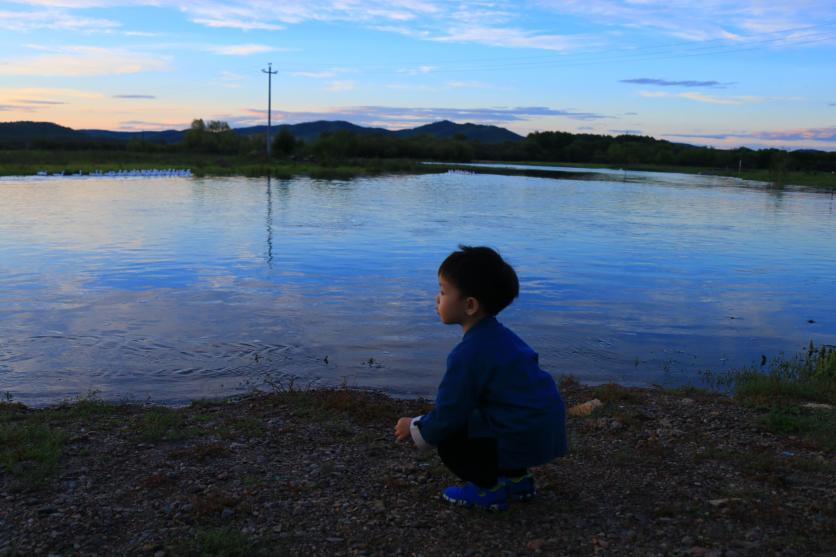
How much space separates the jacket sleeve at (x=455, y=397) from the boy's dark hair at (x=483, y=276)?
0.33 m

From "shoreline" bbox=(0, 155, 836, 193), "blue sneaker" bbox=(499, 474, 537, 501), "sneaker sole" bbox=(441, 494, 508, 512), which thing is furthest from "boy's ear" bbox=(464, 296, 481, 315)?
"shoreline" bbox=(0, 155, 836, 193)

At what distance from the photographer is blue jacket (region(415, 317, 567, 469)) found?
3.99m

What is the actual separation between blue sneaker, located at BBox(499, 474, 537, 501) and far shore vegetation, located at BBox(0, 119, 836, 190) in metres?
56.2

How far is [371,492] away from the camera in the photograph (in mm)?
4582

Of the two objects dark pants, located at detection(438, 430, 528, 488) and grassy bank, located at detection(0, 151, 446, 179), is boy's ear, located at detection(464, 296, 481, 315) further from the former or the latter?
grassy bank, located at detection(0, 151, 446, 179)

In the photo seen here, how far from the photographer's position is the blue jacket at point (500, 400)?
3.99 m

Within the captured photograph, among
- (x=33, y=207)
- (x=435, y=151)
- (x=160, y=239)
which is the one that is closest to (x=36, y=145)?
(x=435, y=151)

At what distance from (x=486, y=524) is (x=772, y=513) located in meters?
1.67

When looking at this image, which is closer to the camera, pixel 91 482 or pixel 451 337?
pixel 91 482

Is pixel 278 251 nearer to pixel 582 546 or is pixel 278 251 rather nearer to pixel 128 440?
pixel 128 440

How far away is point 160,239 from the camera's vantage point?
21.1 m

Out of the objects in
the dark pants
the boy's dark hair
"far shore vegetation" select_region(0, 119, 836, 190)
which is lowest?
the dark pants

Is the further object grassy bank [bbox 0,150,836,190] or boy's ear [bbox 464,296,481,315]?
grassy bank [bbox 0,150,836,190]

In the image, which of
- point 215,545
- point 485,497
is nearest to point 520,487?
point 485,497
